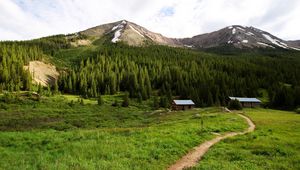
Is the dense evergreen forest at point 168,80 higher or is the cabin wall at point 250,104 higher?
the dense evergreen forest at point 168,80

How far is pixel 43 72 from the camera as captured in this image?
15900 cm

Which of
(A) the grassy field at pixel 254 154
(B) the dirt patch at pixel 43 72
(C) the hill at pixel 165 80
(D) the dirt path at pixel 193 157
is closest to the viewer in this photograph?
(A) the grassy field at pixel 254 154

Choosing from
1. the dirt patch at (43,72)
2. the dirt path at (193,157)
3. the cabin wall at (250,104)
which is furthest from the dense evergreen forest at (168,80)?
the dirt path at (193,157)

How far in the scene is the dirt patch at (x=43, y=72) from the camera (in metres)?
148

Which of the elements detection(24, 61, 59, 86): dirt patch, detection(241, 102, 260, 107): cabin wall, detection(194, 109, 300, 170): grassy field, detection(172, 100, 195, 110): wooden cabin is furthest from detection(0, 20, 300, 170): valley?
detection(172, 100, 195, 110): wooden cabin

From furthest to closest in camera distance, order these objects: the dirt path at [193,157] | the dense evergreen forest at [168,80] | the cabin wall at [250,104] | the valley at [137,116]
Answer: the dense evergreen forest at [168,80] < the cabin wall at [250,104] < the valley at [137,116] < the dirt path at [193,157]

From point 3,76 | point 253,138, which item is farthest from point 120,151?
point 3,76

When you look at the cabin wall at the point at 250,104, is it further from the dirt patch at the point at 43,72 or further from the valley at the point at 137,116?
the dirt patch at the point at 43,72

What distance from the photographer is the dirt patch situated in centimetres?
14761

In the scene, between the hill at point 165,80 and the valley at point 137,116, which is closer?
the valley at point 137,116

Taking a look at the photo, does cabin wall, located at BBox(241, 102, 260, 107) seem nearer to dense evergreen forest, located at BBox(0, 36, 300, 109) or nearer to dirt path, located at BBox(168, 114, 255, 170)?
dense evergreen forest, located at BBox(0, 36, 300, 109)

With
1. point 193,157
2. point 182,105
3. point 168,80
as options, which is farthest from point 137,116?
point 168,80

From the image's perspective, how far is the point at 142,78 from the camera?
6053 inches

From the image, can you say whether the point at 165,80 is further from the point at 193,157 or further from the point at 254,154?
the point at 193,157
